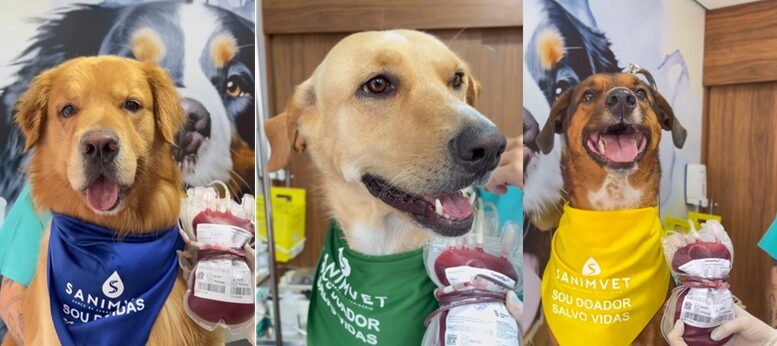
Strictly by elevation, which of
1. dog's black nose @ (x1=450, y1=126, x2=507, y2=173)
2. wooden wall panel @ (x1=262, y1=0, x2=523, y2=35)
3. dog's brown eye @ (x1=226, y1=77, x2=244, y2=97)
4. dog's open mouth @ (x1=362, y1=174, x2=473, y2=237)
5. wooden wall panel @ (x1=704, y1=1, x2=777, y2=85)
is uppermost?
wooden wall panel @ (x1=262, y1=0, x2=523, y2=35)

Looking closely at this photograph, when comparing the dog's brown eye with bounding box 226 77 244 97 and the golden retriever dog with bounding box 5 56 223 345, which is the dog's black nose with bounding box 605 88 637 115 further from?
the golden retriever dog with bounding box 5 56 223 345

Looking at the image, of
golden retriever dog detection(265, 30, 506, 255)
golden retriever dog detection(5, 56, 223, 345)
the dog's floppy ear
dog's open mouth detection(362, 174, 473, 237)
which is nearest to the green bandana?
golden retriever dog detection(265, 30, 506, 255)

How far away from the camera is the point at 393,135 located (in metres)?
1.24

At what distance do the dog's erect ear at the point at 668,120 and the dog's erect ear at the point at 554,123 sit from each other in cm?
22

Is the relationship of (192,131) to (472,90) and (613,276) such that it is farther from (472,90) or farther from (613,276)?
(613,276)

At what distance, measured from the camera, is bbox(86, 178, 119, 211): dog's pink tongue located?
1236 millimetres

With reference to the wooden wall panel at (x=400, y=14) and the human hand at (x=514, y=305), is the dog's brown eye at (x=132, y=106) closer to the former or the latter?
the wooden wall panel at (x=400, y=14)

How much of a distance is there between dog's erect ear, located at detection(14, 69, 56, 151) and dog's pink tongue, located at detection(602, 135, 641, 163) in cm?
138

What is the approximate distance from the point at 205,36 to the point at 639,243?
4.07 ft

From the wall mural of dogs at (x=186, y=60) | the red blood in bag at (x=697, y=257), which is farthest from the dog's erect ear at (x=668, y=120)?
the wall mural of dogs at (x=186, y=60)

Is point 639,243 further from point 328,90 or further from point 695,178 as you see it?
point 328,90

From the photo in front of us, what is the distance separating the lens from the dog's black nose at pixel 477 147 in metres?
1.13

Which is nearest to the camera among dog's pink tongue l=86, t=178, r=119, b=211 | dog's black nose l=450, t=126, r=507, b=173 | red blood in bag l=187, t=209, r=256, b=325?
dog's black nose l=450, t=126, r=507, b=173

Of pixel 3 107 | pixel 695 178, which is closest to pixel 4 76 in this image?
pixel 3 107
